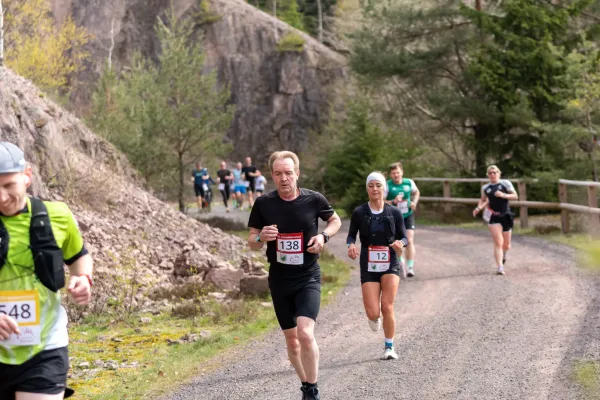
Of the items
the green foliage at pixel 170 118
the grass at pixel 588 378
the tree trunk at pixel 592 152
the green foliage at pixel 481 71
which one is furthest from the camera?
the green foliage at pixel 170 118

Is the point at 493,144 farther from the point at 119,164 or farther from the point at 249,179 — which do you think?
the point at 119,164

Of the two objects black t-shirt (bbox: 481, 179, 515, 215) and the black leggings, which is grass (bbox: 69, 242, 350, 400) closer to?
black t-shirt (bbox: 481, 179, 515, 215)

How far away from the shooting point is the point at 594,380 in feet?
6.36

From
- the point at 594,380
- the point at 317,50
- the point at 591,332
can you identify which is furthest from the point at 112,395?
the point at 317,50

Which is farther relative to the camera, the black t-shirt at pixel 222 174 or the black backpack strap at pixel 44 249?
the black t-shirt at pixel 222 174

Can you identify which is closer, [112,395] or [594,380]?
[594,380]

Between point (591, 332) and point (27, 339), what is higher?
point (27, 339)

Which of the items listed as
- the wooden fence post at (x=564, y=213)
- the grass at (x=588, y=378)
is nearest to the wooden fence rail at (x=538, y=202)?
the wooden fence post at (x=564, y=213)

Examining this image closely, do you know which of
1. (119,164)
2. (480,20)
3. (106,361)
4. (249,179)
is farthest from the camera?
(249,179)

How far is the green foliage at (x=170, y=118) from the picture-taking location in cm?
2602

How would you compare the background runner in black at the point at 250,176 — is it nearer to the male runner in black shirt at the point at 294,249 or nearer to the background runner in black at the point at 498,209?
the background runner in black at the point at 498,209

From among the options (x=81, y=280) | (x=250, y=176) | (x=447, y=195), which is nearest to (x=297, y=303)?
(x=81, y=280)

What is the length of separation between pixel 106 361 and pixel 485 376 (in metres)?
3.95

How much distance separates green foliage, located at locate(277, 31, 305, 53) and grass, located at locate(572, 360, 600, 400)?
5266 centimetres
